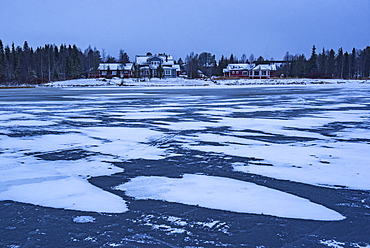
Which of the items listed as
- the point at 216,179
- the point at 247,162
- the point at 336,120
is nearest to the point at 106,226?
the point at 216,179

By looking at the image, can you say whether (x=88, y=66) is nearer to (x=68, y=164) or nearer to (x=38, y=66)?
(x=38, y=66)

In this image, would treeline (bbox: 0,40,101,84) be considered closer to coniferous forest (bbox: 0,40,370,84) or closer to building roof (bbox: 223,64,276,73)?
coniferous forest (bbox: 0,40,370,84)

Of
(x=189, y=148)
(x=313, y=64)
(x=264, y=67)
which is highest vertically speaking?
(x=313, y=64)

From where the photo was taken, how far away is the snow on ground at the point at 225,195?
388 centimetres

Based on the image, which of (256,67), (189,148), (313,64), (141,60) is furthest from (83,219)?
(313,64)

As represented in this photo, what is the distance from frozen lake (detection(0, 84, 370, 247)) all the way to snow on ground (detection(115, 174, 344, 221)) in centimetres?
1

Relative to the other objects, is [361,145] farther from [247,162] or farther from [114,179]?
[114,179]

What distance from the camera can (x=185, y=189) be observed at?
4.61 m

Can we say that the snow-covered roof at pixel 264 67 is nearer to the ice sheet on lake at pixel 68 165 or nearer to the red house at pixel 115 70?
the red house at pixel 115 70

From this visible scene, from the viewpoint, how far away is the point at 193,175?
5.23 m

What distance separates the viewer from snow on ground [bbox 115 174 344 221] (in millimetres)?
3885

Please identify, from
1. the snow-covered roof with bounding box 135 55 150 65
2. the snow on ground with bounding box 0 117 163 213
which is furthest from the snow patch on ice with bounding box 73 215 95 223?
the snow-covered roof with bounding box 135 55 150 65

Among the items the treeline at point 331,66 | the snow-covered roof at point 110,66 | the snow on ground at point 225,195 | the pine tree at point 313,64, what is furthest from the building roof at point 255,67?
the snow on ground at point 225,195

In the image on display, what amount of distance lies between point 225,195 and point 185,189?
1.79 feet
